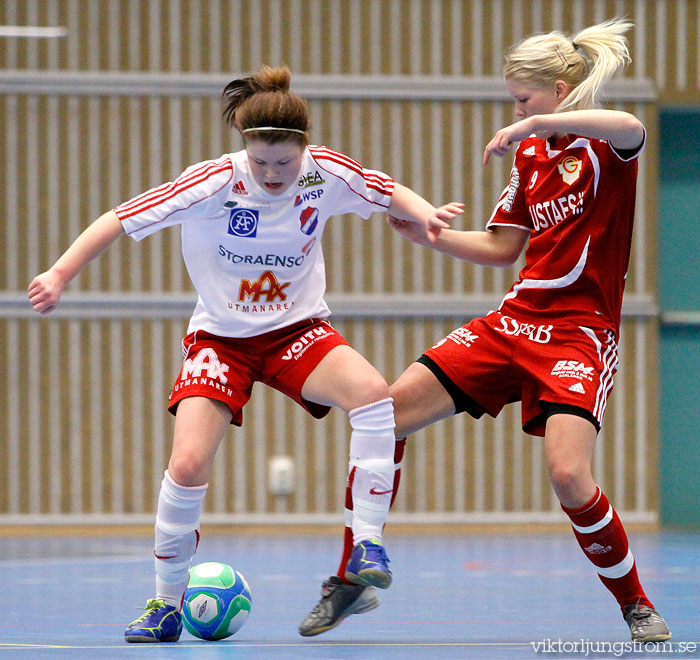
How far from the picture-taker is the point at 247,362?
141 inches

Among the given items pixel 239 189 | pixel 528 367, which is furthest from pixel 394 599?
pixel 239 189

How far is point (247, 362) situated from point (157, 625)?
2.67 feet

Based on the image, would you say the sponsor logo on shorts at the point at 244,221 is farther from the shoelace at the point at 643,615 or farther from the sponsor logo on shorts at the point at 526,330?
the shoelace at the point at 643,615

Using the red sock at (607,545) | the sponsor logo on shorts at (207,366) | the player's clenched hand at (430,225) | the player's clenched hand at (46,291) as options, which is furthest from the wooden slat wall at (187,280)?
the player's clenched hand at (46,291)

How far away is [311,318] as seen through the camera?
3.66m

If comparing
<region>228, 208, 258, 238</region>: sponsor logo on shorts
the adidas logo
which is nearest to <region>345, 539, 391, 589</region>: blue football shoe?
<region>228, 208, 258, 238</region>: sponsor logo on shorts

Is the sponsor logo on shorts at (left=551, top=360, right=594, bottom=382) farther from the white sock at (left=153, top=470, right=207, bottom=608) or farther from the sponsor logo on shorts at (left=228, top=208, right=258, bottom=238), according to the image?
the white sock at (left=153, top=470, right=207, bottom=608)

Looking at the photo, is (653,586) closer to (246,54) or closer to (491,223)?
(491,223)

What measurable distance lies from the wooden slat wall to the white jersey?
5.06m

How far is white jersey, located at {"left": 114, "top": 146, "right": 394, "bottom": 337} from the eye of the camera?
3.51m

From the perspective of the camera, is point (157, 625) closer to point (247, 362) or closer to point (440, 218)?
point (247, 362)

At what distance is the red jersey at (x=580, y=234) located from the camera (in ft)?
11.7

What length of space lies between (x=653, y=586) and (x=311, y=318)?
232 cm

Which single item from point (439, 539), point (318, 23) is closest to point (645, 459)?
point (439, 539)
